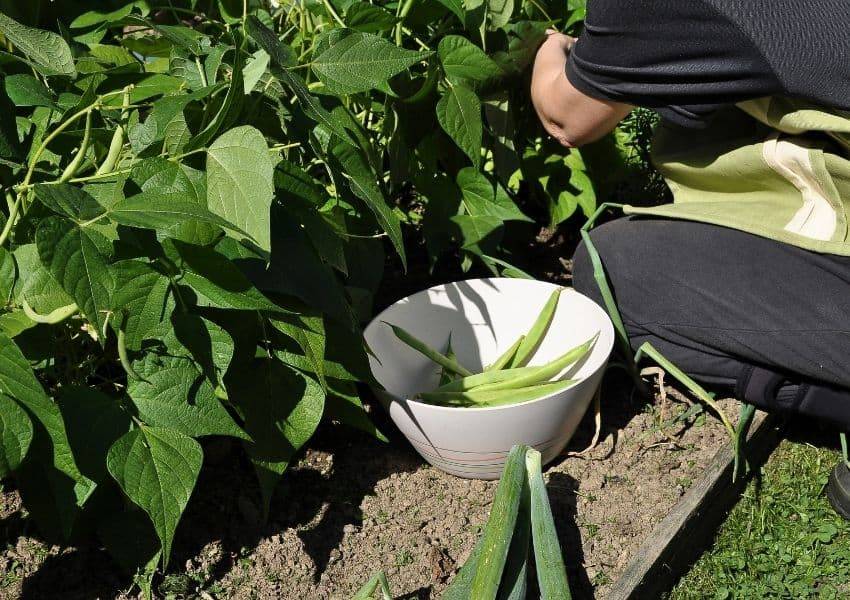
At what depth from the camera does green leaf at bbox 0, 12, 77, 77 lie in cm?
128

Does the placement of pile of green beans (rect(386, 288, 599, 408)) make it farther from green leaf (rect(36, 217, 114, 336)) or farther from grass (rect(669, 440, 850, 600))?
green leaf (rect(36, 217, 114, 336))

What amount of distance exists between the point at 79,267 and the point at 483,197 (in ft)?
3.73

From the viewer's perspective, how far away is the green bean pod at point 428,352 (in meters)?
1.88

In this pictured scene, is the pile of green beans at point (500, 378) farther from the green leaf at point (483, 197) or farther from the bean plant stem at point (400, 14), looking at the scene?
the bean plant stem at point (400, 14)

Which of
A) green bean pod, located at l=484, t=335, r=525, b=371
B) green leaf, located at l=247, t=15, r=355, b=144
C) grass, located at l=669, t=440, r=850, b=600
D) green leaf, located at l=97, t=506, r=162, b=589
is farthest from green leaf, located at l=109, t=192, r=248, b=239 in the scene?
grass, located at l=669, t=440, r=850, b=600

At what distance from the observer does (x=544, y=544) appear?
143 cm

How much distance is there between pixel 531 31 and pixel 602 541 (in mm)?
1035

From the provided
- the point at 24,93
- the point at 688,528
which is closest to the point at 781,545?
the point at 688,528

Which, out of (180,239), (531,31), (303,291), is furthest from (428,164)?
(180,239)

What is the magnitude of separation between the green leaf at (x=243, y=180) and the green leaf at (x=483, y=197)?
3.17ft

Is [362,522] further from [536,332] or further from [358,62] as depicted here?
[358,62]

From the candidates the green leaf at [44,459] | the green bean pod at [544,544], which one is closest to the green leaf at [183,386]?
the green leaf at [44,459]

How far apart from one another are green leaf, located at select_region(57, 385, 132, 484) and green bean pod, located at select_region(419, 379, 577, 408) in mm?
710

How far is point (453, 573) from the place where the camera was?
64.7 inches
